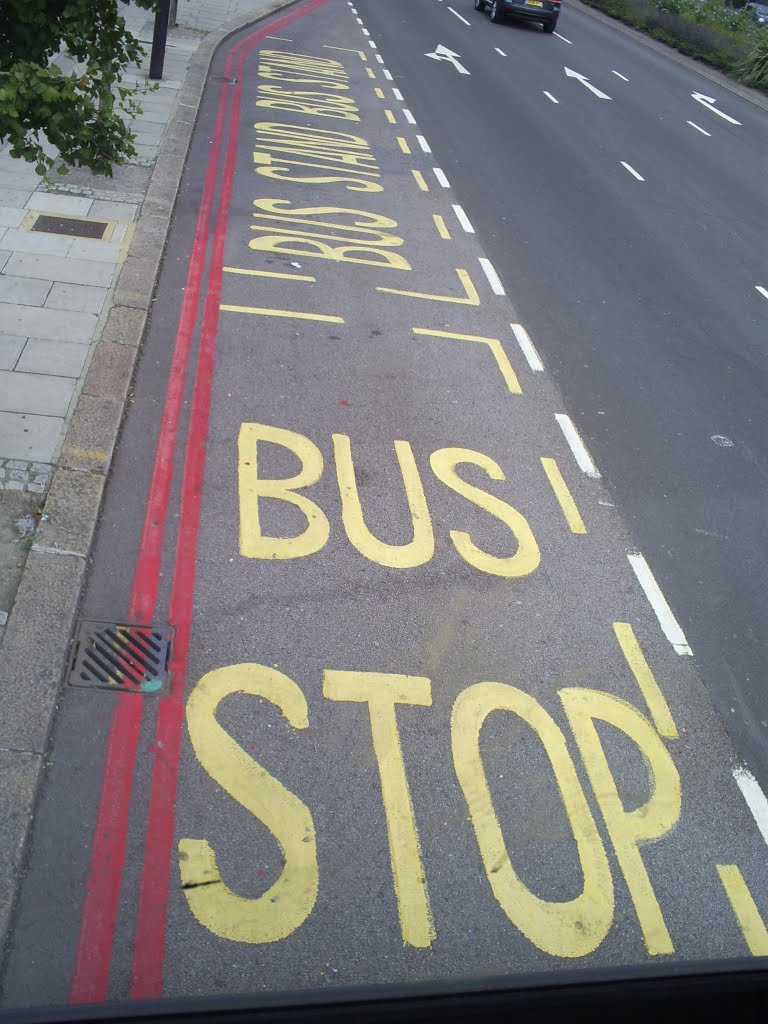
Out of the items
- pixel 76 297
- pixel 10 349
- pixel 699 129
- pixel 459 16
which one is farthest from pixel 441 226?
pixel 459 16

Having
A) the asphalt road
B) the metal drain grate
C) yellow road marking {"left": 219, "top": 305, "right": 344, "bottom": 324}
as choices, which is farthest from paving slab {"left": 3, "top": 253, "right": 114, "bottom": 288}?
the metal drain grate

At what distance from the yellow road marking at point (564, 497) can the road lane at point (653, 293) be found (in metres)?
0.42

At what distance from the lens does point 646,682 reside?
548 centimetres

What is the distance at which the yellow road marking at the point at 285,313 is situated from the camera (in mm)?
8992

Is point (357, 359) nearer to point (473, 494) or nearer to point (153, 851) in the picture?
point (473, 494)

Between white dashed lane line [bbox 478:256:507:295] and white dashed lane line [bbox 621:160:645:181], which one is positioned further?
white dashed lane line [bbox 621:160:645:181]

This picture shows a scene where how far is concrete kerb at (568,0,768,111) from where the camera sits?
27641 millimetres

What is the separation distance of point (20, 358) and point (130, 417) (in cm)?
108

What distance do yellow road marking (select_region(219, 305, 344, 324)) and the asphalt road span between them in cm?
4

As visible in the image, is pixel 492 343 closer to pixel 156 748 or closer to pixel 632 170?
pixel 156 748

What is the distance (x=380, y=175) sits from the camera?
13.6 m

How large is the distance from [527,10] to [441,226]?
21383 mm

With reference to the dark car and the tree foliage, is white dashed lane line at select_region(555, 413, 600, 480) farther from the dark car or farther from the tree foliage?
the dark car

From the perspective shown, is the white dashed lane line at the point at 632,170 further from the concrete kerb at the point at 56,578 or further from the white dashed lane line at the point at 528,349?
the concrete kerb at the point at 56,578
